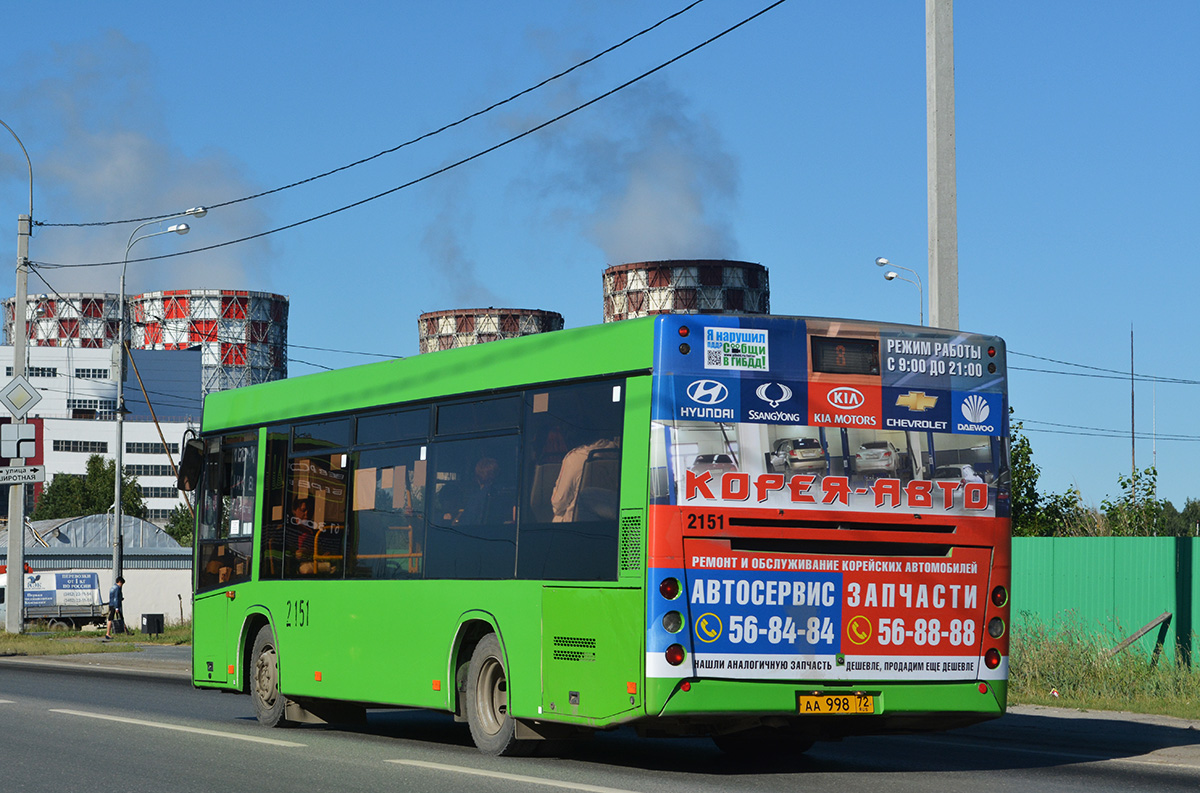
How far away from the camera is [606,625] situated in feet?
32.9

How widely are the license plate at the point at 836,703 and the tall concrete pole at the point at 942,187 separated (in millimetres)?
6522

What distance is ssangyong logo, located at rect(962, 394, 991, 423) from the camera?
34.9ft

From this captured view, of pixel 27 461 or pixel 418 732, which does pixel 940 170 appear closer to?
pixel 418 732

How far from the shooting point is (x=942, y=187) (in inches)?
632

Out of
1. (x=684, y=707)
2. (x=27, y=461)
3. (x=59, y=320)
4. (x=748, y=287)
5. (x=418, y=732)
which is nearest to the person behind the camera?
(x=684, y=707)

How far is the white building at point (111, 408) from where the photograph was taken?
156m

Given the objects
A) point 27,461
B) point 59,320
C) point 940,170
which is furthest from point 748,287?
point 940,170

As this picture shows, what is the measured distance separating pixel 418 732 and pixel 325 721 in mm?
1192

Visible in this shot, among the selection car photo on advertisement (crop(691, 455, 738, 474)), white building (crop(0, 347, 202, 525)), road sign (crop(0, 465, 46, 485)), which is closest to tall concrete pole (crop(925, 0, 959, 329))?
car photo on advertisement (crop(691, 455, 738, 474))

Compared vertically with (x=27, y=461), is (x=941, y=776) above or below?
below

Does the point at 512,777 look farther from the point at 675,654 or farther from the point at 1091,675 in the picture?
the point at 1091,675

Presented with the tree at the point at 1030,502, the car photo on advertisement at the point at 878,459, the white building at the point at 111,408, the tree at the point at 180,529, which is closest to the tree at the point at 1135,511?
the tree at the point at 1030,502

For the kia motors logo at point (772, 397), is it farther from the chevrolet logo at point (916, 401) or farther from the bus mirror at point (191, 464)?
the bus mirror at point (191, 464)

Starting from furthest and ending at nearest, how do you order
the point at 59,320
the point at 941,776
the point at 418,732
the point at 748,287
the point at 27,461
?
the point at 59,320, the point at 748,287, the point at 27,461, the point at 418,732, the point at 941,776
